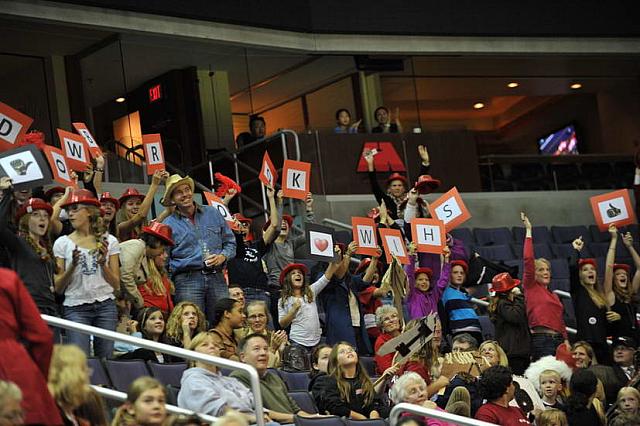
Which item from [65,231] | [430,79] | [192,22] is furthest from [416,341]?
[430,79]

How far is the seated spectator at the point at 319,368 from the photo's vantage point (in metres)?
8.76

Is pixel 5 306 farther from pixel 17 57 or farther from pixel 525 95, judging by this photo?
pixel 525 95

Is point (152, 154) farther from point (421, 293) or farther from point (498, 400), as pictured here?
point (498, 400)

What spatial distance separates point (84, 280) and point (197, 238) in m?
1.54

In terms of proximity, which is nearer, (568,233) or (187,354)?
(187,354)

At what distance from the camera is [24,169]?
841 centimetres

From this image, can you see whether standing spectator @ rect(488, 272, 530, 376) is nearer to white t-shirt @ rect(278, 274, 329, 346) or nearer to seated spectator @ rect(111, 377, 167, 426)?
white t-shirt @ rect(278, 274, 329, 346)

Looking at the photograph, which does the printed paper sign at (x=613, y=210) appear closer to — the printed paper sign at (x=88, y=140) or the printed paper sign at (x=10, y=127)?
the printed paper sign at (x=88, y=140)

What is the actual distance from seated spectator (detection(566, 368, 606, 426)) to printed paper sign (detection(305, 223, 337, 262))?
7.66 feet

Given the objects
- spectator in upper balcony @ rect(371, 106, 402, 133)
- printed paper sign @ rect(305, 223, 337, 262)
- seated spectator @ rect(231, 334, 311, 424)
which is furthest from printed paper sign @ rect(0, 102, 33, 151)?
spectator in upper balcony @ rect(371, 106, 402, 133)

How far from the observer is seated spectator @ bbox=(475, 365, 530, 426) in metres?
8.55

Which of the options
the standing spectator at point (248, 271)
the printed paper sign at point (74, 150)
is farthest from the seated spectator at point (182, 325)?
the printed paper sign at point (74, 150)

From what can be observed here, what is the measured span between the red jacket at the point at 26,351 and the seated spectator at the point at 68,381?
19 cm

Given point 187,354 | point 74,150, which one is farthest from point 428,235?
point 187,354
